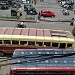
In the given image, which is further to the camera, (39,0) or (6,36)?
(39,0)

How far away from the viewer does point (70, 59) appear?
1541cm

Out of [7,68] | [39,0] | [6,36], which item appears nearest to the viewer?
[7,68]

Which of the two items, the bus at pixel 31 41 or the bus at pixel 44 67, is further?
the bus at pixel 31 41

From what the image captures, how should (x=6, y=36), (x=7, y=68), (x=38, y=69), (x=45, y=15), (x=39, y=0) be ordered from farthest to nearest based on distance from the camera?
(x=39, y=0), (x=45, y=15), (x=6, y=36), (x=7, y=68), (x=38, y=69)

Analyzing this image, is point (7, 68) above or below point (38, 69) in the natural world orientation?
below

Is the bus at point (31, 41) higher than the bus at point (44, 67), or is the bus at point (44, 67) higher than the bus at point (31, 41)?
the bus at point (44, 67)

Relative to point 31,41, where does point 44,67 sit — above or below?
above

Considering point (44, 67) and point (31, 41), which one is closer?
point (44, 67)

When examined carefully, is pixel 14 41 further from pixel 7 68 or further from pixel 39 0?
pixel 39 0

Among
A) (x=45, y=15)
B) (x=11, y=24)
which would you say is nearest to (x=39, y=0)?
(x=45, y=15)

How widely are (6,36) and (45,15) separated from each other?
20852 millimetres

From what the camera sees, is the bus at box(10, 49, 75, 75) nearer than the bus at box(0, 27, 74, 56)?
Yes

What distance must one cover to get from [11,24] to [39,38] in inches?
538

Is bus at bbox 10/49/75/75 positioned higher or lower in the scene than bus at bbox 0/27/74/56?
higher
